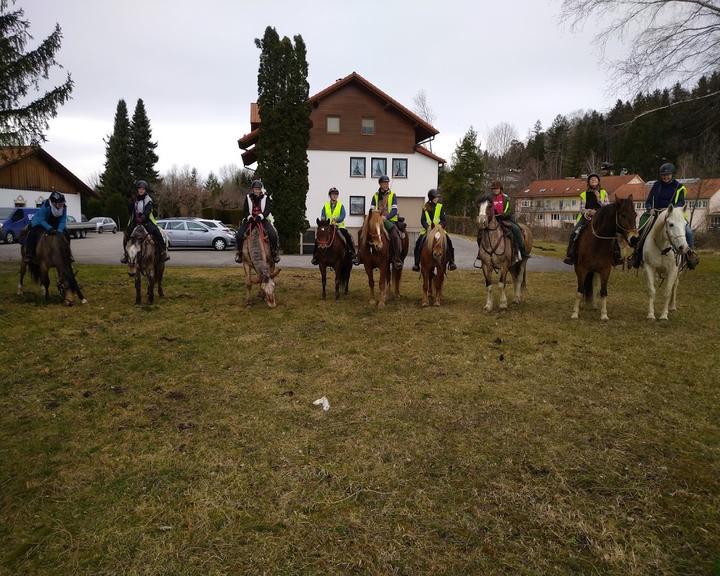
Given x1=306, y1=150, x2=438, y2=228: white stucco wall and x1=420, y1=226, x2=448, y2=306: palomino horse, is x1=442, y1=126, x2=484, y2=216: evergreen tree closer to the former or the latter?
x1=306, y1=150, x2=438, y2=228: white stucco wall

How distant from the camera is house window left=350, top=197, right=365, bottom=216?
115 feet

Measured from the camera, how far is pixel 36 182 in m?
39.1

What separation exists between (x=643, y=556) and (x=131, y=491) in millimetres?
3447

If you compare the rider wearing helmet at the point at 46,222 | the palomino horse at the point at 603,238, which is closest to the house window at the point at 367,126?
the rider wearing helmet at the point at 46,222

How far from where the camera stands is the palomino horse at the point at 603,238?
25.9 ft

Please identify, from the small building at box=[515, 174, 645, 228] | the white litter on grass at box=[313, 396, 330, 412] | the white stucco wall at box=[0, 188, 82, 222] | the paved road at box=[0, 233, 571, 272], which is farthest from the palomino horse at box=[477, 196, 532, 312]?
the small building at box=[515, 174, 645, 228]

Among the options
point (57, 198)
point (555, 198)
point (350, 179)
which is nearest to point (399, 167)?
point (350, 179)

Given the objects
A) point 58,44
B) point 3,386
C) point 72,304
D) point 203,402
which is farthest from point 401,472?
point 58,44

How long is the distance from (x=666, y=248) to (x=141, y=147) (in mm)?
59479

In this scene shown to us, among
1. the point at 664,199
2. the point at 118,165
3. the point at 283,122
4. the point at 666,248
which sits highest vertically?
the point at 118,165

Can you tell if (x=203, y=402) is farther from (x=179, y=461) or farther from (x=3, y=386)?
(x=3, y=386)

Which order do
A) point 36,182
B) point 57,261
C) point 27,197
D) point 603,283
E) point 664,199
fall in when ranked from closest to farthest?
point 603,283
point 664,199
point 57,261
point 27,197
point 36,182

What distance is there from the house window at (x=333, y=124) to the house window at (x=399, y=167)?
189 inches

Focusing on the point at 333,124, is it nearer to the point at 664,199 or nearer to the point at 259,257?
the point at 259,257
